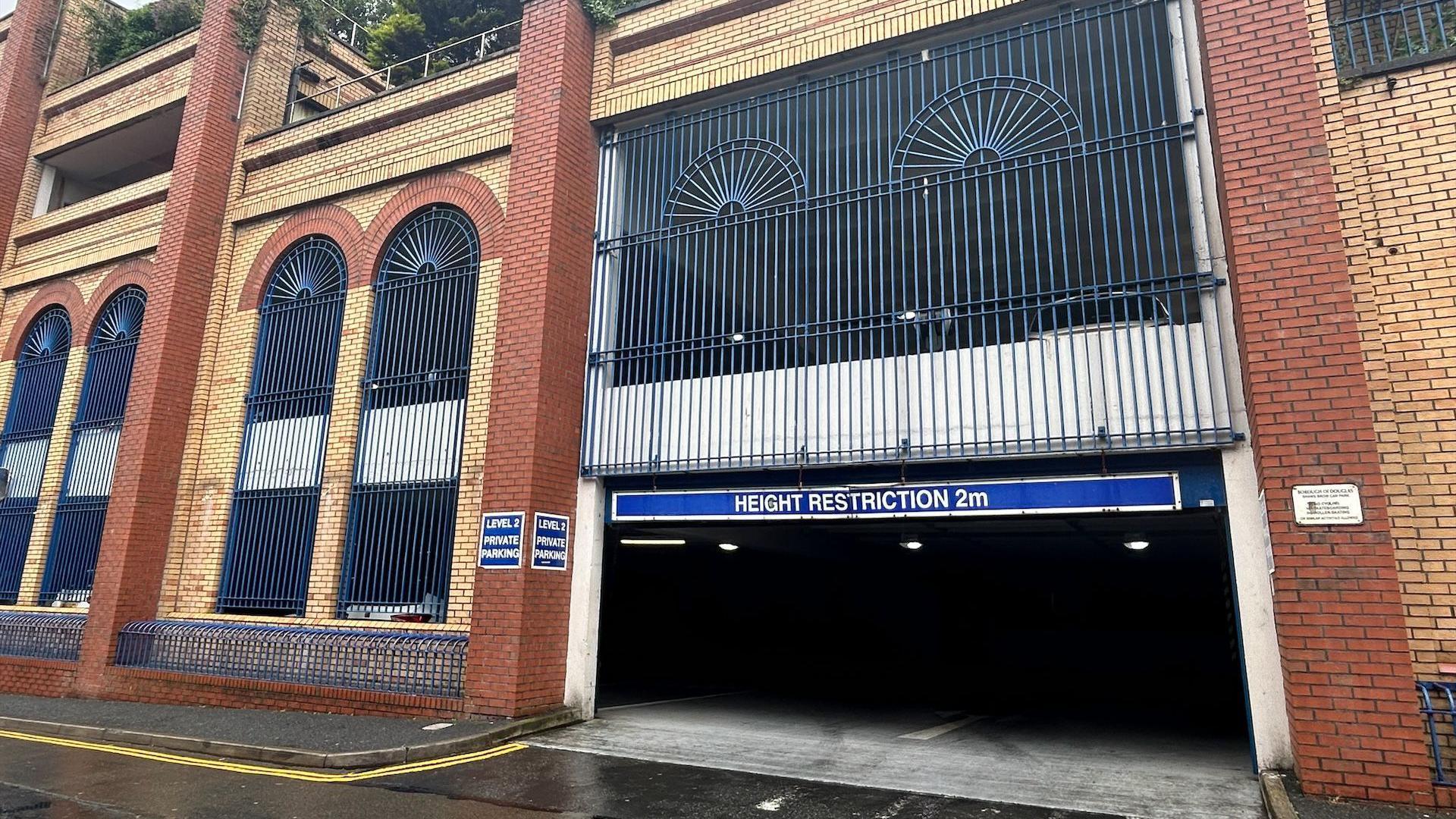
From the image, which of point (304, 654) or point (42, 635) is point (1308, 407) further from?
point (42, 635)

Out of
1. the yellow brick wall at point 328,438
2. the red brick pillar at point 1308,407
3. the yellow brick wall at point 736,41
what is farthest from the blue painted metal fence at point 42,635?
the red brick pillar at point 1308,407

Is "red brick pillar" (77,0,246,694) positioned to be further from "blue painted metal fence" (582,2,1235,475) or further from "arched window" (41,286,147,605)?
"blue painted metal fence" (582,2,1235,475)

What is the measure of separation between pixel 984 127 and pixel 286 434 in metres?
10.1

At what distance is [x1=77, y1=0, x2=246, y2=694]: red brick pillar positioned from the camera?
1170cm

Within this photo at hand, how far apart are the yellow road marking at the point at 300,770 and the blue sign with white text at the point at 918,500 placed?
2986mm

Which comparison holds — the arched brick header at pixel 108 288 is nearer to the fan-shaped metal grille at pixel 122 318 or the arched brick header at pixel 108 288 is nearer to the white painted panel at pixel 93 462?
the fan-shaped metal grille at pixel 122 318

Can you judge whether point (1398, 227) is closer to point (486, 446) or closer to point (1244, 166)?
point (1244, 166)

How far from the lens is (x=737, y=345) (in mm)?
9516

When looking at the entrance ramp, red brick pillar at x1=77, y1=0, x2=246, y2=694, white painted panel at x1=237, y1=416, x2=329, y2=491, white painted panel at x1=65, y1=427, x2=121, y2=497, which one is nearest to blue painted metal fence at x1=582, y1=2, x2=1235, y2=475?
the entrance ramp

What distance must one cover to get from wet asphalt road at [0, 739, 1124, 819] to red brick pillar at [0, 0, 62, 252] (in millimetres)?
13876

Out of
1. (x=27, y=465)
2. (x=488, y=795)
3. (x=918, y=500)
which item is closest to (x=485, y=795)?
(x=488, y=795)

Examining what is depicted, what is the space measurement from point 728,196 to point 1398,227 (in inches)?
256

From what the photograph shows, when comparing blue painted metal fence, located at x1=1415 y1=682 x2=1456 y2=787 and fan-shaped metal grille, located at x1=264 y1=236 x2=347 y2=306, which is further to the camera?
fan-shaped metal grille, located at x1=264 y1=236 x2=347 y2=306

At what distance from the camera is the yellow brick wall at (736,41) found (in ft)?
30.5
